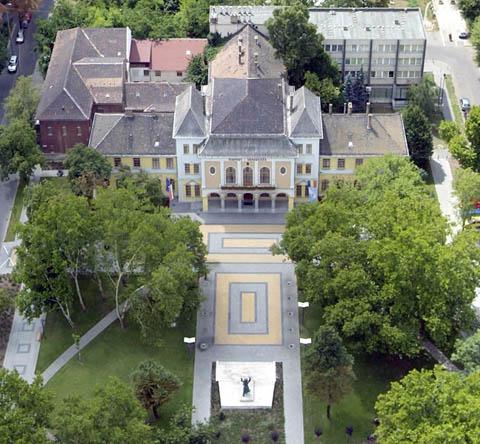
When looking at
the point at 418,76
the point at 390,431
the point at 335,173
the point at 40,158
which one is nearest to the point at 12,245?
the point at 40,158

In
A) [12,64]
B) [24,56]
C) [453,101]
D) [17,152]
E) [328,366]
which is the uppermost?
[24,56]

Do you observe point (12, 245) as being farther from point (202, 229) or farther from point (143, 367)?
point (143, 367)

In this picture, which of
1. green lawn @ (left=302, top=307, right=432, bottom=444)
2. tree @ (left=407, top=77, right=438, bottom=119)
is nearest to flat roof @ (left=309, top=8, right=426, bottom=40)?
tree @ (left=407, top=77, right=438, bottom=119)

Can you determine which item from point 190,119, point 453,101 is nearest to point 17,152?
point 190,119

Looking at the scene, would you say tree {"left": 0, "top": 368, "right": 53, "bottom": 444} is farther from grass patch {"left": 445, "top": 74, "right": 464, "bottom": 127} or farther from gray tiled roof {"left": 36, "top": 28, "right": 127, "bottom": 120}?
grass patch {"left": 445, "top": 74, "right": 464, "bottom": 127}

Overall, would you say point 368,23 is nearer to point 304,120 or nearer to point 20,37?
point 304,120

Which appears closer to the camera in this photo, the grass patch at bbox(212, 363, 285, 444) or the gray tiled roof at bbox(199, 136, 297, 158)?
the grass patch at bbox(212, 363, 285, 444)

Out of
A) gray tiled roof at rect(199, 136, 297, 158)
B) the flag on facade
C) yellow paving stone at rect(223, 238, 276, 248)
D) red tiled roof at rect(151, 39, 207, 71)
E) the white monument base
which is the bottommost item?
the white monument base
